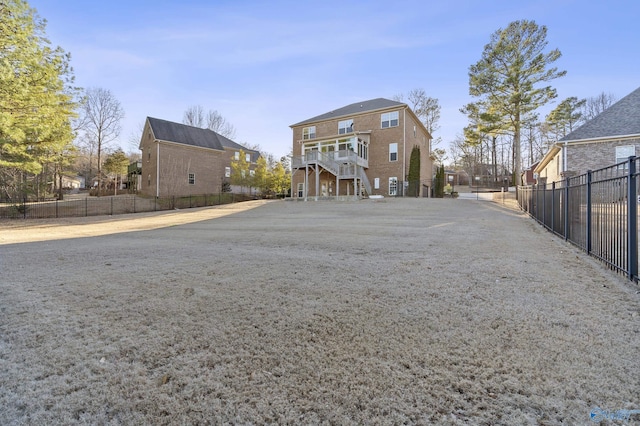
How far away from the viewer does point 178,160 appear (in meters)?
30.6

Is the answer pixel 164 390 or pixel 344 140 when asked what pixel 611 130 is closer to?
pixel 344 140

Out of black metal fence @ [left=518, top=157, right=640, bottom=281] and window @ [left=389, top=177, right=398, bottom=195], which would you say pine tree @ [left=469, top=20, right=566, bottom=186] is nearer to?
window @ [left=389, top=177, right=398, bottom=195]

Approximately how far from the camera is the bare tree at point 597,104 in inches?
1549

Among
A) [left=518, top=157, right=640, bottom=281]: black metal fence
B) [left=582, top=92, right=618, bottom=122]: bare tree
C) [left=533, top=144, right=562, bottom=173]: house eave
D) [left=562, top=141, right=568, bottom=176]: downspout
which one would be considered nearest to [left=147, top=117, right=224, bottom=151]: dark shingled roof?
[left=533, top=144, right=562, bottom=173]: house eave

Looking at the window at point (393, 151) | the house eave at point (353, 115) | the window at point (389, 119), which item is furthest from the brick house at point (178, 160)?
the window at point (393, 151)

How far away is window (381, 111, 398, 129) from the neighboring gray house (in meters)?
12.1

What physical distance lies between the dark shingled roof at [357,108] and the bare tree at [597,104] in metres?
31.7

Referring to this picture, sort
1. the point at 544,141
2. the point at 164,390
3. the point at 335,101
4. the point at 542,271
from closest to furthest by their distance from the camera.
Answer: the point at 164,390 → the point at 542,271 → the point at 335,101 → the point at 544,141

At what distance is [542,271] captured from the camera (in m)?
4.22

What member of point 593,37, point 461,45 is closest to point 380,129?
point 461,45

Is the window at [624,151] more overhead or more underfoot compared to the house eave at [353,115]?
more underfoot

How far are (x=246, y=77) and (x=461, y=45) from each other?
11006 mm

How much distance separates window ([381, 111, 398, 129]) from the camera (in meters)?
26.3

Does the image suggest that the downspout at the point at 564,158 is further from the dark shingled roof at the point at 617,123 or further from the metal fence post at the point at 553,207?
the metal fence post at the point at 553,207
